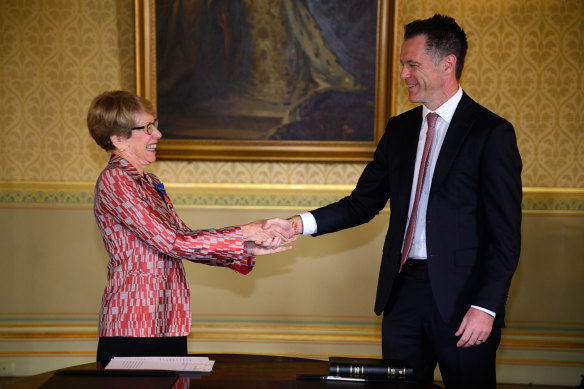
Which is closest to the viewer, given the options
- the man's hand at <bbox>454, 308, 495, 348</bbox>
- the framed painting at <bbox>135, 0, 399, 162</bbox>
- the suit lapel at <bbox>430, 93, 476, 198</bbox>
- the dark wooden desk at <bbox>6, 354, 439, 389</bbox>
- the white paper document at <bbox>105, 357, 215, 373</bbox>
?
the dark wooden desk at <bbox>6, 354, 439, 389</bbox>

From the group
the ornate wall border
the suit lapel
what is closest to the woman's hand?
the suit lapel

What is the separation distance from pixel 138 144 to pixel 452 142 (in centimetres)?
129

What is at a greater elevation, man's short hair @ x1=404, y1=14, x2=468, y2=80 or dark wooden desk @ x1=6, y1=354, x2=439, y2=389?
man's short hair @ x1=404, y1=14, x2=468, y2=80

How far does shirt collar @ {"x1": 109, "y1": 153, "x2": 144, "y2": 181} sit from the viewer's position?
7.70 feet

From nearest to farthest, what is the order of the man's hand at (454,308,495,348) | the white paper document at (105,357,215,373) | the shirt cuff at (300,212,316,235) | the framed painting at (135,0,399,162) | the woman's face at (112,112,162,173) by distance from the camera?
1. the white paper document at (105,357,215,373)
2. the man's hand at (454,308,495,348)
3. the woman's face at (112,112,162,173)
4. the shirt cuff at (300,212,316,235)
5. the framed painting at (135,0,399,162)

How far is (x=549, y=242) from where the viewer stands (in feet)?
13.8

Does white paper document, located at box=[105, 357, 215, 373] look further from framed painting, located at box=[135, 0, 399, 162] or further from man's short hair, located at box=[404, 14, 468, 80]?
framed painting, located at box=[135, 0, 399, 162]

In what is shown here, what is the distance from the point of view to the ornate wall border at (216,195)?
4.20m

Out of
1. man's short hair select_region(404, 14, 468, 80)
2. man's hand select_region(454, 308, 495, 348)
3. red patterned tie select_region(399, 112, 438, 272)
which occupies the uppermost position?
man's short hair select_region(404, 14, 468, 80)

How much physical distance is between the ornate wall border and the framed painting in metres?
0.23

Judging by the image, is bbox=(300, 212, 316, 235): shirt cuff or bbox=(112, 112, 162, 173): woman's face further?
bbox=(300, 212, 316, 235): shirt cuff

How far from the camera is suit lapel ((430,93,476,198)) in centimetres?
223

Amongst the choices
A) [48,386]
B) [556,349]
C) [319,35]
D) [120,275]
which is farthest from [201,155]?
[556,349]

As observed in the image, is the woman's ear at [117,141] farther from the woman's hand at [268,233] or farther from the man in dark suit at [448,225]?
the man in dark suit at [448,225]
